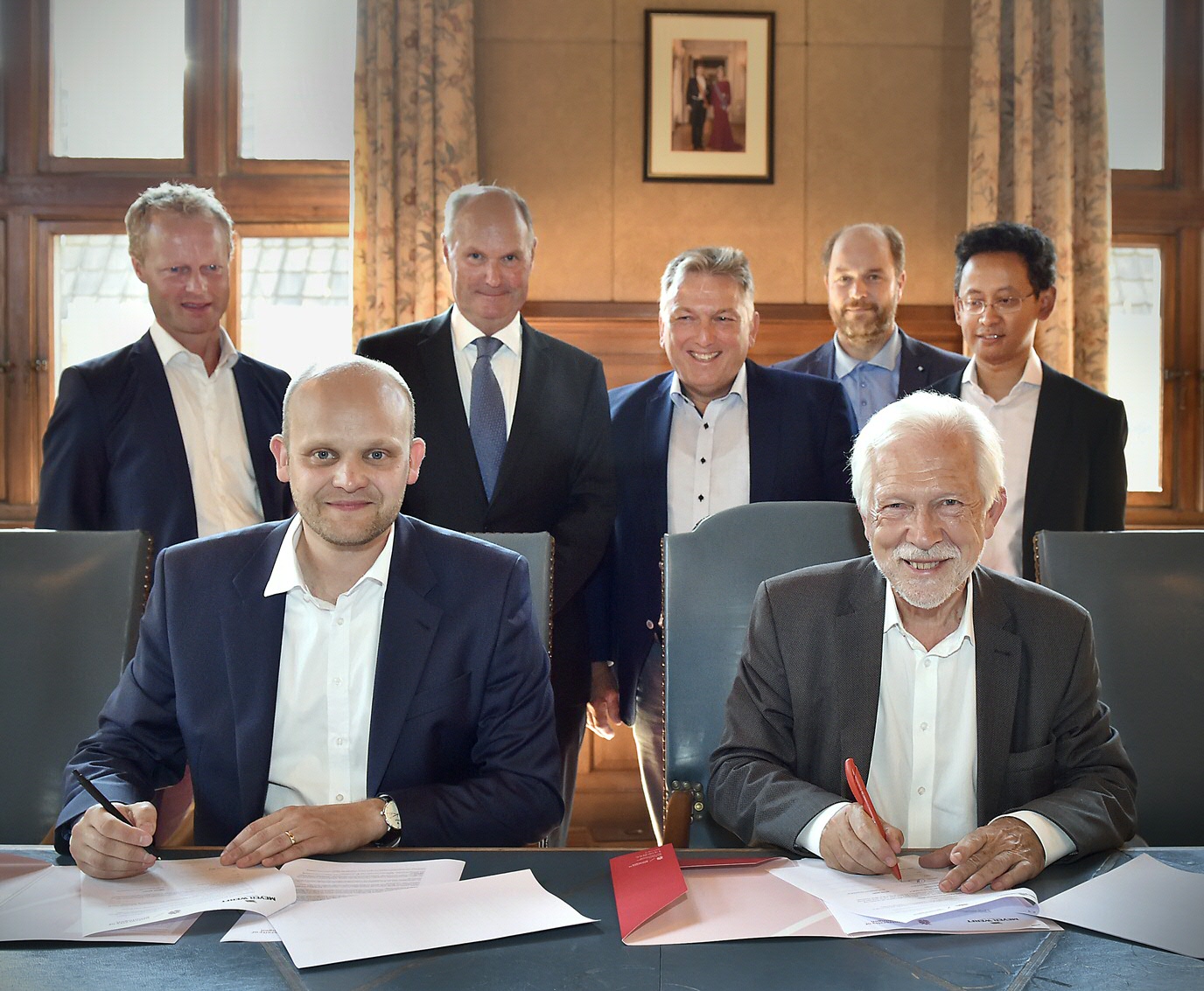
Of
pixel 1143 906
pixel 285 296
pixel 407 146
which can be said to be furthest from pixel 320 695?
pixel 285 296

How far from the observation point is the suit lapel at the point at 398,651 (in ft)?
5.65

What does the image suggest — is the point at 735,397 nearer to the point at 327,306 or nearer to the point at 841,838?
the point at 841,838

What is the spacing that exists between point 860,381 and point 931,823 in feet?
6.03

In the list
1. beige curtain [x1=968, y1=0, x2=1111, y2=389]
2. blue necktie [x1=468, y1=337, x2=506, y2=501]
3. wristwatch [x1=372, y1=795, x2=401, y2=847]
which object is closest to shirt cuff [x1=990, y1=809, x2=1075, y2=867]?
wristwatch [x1=372, y1=795, x2=401, y2=847]

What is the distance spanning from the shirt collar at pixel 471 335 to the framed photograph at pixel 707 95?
6.91 feet

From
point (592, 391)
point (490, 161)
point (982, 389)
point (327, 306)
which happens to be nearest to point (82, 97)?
point (327, 306)

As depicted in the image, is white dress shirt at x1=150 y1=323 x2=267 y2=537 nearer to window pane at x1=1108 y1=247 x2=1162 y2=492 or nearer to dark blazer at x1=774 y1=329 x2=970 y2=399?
dark blazer at x1=774 y1=329 x2=970 y2=399

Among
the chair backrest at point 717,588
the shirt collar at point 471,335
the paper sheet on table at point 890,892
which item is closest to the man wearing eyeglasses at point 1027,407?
the chair backrest at point 717,588

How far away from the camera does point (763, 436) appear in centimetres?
271

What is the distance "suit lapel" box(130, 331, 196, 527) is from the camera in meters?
2.56

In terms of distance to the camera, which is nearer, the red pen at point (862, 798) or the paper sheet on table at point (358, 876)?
the paper sheet on table at point (358, 876)

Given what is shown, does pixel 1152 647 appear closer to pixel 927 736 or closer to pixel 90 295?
pixel 927 736

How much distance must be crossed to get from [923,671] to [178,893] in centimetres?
110

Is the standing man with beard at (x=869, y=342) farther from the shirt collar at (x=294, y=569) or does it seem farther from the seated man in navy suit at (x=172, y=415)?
the shirt collar at (x=294, y=569)
